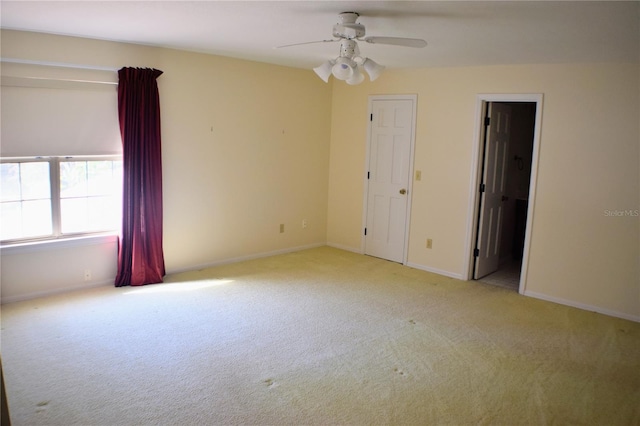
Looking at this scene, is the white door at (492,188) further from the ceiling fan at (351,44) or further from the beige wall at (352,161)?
the ceiling fan at (351,44)

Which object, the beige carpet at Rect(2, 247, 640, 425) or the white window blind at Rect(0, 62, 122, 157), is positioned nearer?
the beige carpet at Rect(2, 247, 640, 425)

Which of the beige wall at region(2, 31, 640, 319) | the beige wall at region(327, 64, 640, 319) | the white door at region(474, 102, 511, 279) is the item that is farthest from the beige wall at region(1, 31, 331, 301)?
the white door at region(474, 102, 511, 279)

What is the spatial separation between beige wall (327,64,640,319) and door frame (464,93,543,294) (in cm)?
5

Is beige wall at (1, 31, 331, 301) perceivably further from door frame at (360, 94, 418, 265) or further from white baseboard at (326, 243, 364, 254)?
door frame at (360, 94, 418, 265)

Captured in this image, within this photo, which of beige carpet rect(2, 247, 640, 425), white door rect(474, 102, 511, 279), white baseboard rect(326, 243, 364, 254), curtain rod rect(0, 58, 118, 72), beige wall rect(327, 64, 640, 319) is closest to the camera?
beige carpet rect(2, 247, 640, 425)

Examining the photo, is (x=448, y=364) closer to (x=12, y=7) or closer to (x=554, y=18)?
(x=554, y=18)

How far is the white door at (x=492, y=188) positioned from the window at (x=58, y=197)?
4015mm

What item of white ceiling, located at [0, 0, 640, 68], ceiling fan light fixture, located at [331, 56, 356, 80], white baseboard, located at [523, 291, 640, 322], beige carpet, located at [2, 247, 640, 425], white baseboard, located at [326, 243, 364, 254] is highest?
white ceiling, located at [0, 0, 640, 68]

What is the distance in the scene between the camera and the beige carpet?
306cm

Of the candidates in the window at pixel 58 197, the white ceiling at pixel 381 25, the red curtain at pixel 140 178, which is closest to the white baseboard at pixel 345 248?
the red curtain at pixel 140 178

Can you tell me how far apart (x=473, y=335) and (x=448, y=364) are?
650 mm

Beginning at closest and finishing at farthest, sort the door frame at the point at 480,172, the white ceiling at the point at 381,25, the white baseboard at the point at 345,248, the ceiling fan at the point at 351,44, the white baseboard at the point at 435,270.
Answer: the white ceiling at the point at 381,25 → the ceiling fan at the point at 351,44 → the door frame at the point at 480,172 → the white baseboard at the point at 435,270 → the white baseboard at the point at 345,248

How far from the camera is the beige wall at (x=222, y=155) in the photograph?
15.3ft

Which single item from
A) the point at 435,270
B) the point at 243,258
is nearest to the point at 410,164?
the point at 435,270
